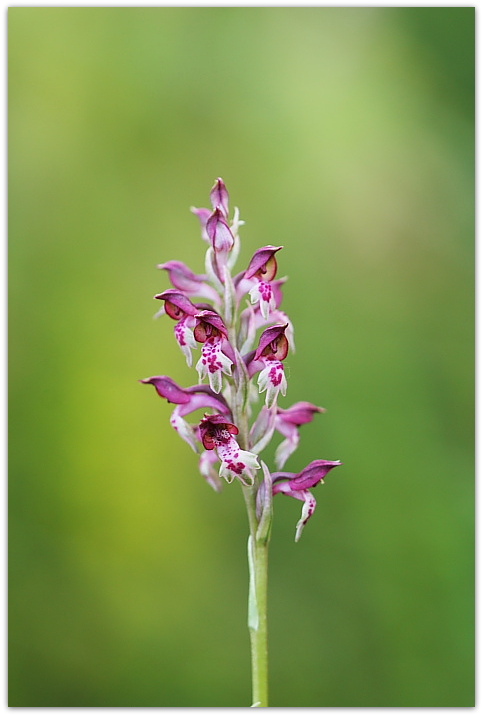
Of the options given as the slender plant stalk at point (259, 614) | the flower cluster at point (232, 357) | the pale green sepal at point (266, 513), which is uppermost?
the flower cluster at point (232, 357)

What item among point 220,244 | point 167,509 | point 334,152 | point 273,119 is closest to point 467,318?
point 334,152

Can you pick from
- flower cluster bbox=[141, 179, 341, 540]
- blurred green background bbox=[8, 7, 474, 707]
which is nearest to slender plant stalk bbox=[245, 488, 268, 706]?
flower cluster bbox=[141, 179, 341, 540]

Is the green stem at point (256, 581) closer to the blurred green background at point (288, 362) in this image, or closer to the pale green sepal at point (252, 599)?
the pale green sepal at point (252, 599)

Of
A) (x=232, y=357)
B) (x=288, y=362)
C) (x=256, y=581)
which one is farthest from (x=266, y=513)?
(x=288, y=362)

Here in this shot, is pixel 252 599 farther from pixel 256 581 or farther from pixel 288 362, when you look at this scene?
pixel 288 362

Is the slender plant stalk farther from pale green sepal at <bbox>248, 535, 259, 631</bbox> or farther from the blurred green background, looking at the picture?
the blurred green background

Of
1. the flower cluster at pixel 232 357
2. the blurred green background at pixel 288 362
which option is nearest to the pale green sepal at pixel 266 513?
the flower cluster at pixel 232 357
